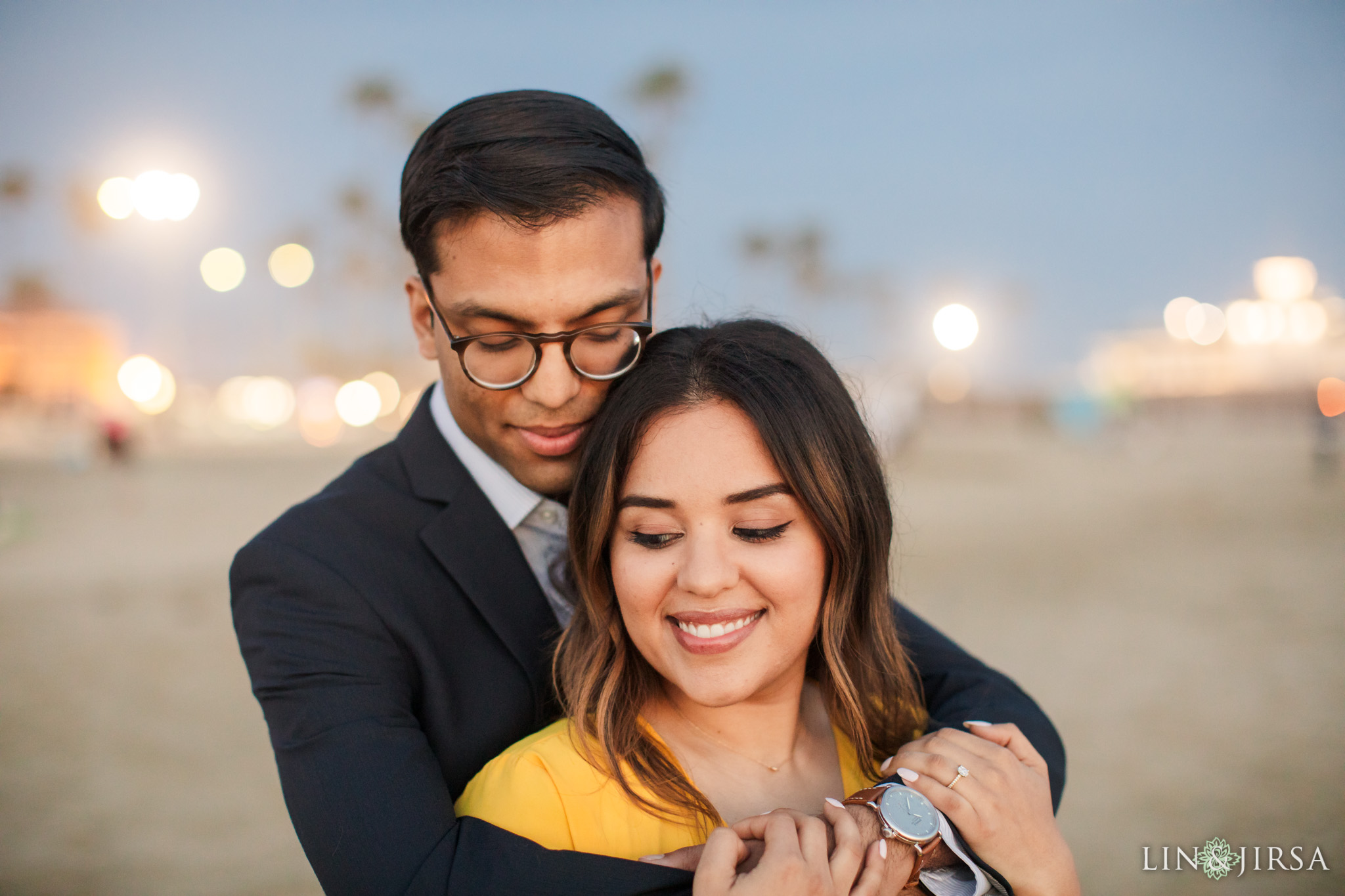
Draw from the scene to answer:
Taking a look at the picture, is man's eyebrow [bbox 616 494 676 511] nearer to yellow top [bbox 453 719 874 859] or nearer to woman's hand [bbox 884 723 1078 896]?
yellow top [bbox 453 719 874 859]

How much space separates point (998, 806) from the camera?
2.15 meters

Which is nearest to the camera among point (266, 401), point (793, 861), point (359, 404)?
point (793, 861)

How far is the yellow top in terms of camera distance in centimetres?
208

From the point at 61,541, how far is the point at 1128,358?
108m

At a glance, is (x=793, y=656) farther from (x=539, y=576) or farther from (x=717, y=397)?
(x=539, y=576)

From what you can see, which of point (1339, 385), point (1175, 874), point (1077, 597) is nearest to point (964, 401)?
point (1339, 385)

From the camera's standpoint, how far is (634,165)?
112 inches

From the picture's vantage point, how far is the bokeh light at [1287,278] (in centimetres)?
8488

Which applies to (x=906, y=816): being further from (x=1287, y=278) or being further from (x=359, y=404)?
(x=1287, y=278)

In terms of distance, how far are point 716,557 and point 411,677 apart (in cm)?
90

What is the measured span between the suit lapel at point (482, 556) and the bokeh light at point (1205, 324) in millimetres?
104958

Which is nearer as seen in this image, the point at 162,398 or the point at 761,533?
the point at 761,533

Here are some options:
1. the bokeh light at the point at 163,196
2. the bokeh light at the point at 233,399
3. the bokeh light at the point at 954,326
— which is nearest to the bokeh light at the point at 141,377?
the bokeh light at the point at 233,399

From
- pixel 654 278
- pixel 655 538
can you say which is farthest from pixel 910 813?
pixel 654 278
